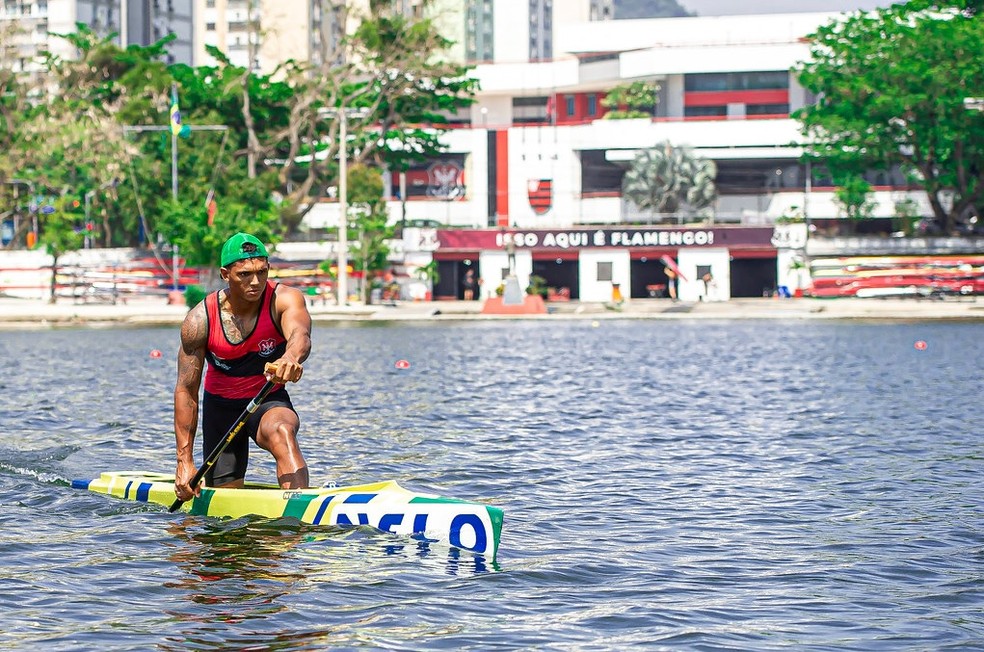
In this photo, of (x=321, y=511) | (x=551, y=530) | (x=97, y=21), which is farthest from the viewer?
(x=97, y=21)

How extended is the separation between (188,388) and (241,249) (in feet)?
4.29

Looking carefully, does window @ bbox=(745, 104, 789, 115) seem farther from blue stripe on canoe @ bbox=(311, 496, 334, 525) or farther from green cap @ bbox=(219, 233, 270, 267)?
green cap @ bbox=(219, 233, 270, 267)

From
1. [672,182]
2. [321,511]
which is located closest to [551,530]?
[321,511]

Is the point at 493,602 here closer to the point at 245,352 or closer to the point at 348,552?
the point at 348,552

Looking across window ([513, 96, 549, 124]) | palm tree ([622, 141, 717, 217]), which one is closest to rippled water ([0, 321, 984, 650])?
palm tree ([622, 141, 717, 217])

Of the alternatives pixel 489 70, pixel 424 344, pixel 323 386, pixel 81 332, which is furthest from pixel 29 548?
pixel 489 70

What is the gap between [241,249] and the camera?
1059 cm

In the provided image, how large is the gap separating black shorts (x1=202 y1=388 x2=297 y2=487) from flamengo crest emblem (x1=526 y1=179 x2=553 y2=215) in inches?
2909

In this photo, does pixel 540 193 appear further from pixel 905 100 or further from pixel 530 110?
pixel 905 100

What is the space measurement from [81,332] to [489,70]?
47.8 metres

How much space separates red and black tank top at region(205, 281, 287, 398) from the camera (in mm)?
11039

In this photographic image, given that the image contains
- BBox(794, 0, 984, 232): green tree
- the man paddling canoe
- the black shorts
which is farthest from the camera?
BBox(794, 0, 984, 232): green tree

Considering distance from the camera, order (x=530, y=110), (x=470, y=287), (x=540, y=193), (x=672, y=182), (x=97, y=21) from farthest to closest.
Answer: (x=97, y=21) → (x=530, y=110) → (x=540, y=193) → (x=470, y=287) → (x=672, y=182)

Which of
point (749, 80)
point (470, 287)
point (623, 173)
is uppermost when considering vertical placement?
point (749, 80)
